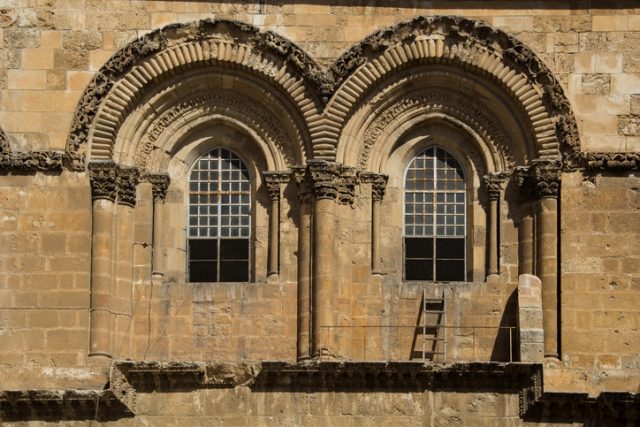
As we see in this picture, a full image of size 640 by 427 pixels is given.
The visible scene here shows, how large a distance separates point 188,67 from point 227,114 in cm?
105

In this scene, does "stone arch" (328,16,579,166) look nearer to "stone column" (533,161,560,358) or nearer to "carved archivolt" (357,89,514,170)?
"stone column" (533,161,560,358)

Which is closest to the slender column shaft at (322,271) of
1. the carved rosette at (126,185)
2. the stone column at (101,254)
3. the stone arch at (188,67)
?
the stone arch at (188,67)

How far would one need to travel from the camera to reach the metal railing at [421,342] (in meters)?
37.7

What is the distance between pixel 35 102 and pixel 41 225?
209 cm

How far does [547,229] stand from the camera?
124 feet

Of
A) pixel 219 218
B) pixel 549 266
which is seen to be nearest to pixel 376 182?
pixel 219 218

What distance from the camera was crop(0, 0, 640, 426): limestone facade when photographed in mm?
37594

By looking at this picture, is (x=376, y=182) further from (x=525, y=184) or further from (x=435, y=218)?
(x=525, y=184)

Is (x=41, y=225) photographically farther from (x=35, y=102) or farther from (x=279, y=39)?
(x=279, y=39)

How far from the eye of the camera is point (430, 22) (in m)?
38.2

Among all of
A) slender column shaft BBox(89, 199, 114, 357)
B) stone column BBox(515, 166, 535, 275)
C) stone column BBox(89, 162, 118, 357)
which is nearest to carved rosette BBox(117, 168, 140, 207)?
stone column BBox(89, 162, 118, 357)

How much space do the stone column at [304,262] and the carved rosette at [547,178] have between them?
148 inches

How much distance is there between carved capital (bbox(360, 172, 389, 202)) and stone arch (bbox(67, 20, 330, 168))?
109 centimetres

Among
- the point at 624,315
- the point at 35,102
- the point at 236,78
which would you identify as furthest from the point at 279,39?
the point at 624,315
